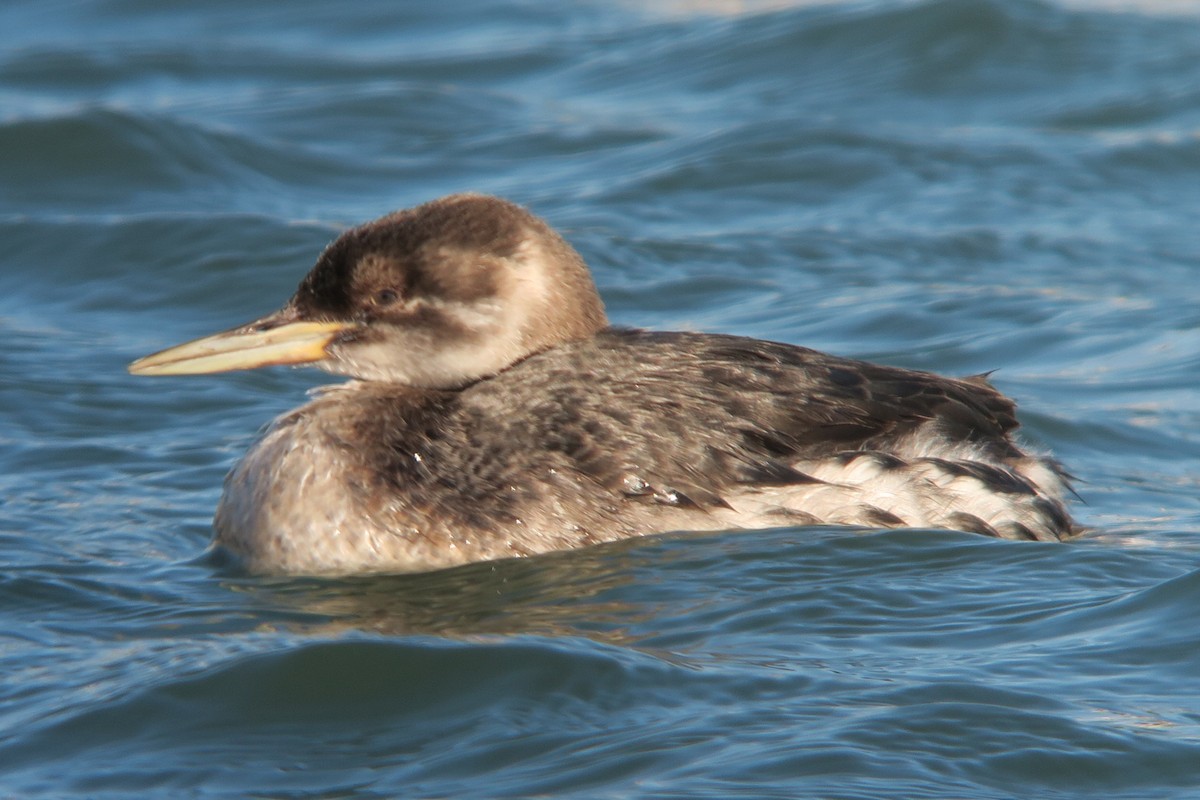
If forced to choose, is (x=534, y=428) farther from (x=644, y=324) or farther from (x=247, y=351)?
(x=644, y=324)

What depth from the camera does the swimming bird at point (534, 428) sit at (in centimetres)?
649

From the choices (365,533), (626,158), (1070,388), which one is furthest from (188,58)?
(365,533)

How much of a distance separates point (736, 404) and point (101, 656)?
228 centimetres

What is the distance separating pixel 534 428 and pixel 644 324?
143 inches

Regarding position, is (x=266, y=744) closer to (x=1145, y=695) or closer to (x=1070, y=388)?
(x=1145, y=695)

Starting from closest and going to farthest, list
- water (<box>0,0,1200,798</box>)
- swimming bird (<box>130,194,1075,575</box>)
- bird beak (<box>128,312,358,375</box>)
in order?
1. water (<box>0,0,1200,798</box>)
2. swimming bird (<box>130,194,1075,575</box>)
3. bird beak (<box>128,312,358,375</box>)

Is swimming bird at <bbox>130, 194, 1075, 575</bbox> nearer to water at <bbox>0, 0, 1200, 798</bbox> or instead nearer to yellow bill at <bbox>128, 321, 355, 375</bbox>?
yellow bill at <bbox>128, 321, 355, 375</bbox>

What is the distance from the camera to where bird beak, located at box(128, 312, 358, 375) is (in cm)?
689

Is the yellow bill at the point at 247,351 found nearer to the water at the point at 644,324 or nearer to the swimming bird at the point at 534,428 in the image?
the swimming bird at the point at 534,428

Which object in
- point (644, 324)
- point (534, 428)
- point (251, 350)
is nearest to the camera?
point (534, 428)

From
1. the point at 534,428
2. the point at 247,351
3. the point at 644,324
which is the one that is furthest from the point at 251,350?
the point at 644,324

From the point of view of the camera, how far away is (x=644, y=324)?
10.1 m

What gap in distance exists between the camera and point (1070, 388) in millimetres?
9281

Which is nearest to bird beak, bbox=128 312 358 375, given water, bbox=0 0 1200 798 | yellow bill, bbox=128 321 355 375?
yellow bill, bbox=128 321 355 375
